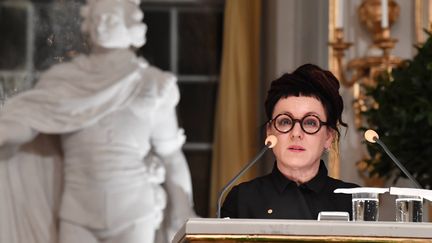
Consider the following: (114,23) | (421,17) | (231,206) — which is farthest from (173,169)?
(231,206)

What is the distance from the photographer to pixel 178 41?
6863 mm

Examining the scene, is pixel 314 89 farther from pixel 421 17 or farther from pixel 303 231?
pixel 421 17

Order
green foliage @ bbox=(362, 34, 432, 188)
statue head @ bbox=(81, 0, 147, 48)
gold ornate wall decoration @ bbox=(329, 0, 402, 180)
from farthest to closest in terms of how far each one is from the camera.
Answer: statue head @ bbox=(81, 0, 147, 48), gold ornate wall decoration @ bbox=(329, 0, 402, 180), green foliage @ bbox=(362, 34, 432, 188)

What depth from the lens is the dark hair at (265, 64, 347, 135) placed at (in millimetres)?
3357

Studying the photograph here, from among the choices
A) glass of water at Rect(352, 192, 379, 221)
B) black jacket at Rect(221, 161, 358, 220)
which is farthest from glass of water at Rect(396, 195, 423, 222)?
black jacket at Rect(221, 161, 358, 220)

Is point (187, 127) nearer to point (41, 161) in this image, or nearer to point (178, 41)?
point (178, 41)

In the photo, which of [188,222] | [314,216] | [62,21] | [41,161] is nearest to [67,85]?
[41,161]

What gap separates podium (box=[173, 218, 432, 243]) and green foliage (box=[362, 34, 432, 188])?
6.41 ft

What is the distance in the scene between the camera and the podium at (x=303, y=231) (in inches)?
108

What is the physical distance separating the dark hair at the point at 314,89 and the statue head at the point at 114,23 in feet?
8.95

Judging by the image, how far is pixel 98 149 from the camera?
19.5 feet

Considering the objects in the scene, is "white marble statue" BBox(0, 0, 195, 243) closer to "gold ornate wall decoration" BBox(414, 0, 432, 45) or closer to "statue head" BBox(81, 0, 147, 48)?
"statue head" BBox(81, 0, 147, 48)

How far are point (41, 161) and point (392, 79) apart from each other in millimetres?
1566

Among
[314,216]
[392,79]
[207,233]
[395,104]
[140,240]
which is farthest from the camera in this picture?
[140,240]
